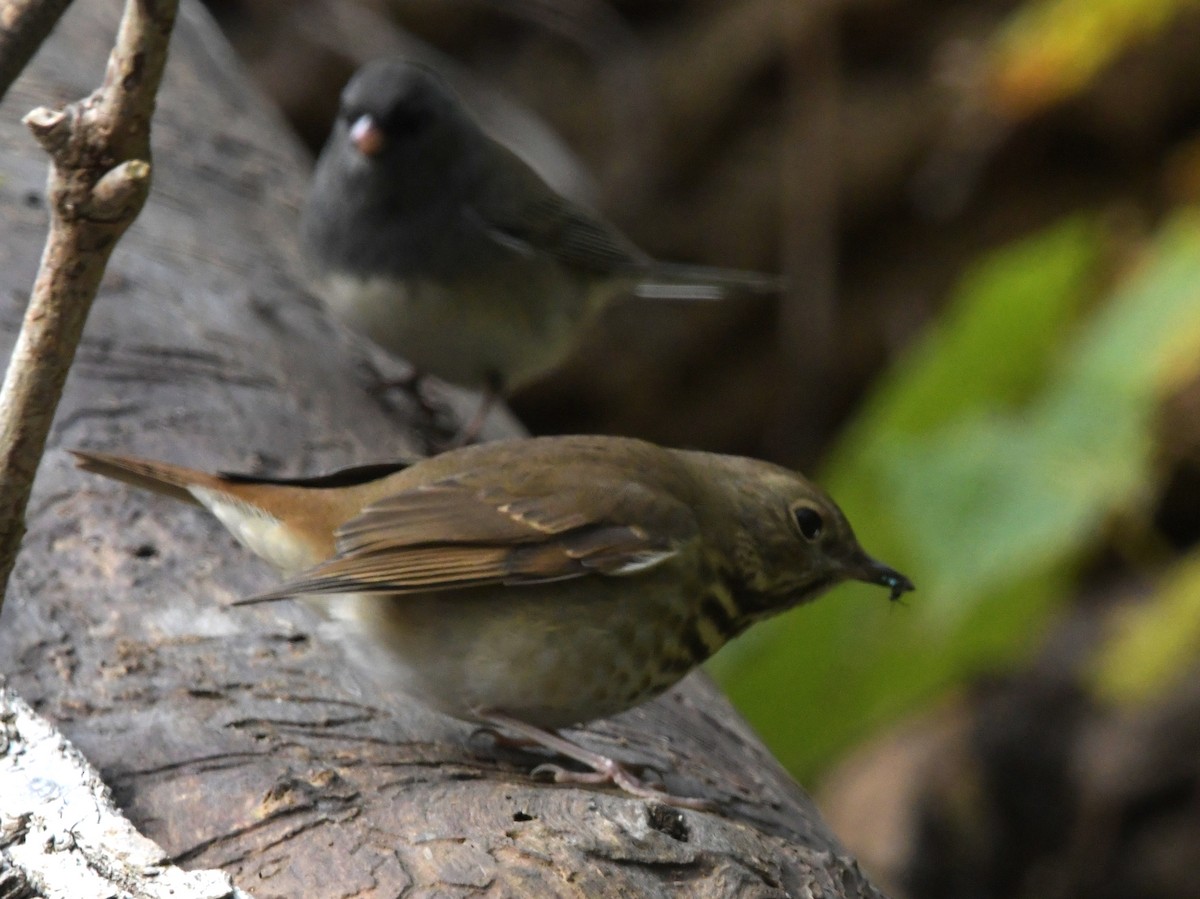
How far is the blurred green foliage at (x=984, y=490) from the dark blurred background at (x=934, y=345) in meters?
0.01

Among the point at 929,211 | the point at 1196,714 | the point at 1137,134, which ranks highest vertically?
the point at 1137,134

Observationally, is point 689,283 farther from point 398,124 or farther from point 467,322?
point 398,124

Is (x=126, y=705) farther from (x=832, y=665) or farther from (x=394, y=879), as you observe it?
(x=832, y=665)

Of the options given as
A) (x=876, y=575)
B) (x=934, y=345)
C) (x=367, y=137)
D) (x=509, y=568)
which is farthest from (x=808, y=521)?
(x=934, y=345)

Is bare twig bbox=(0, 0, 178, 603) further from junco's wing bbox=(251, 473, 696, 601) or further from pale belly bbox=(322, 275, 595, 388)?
pale belly bbox=(322, 275, 595, 388)

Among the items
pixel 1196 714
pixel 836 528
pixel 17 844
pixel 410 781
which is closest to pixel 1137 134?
pixel 1196 714

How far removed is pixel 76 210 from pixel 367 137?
226cm

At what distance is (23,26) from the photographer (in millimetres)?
2402

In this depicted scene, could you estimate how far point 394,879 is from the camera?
2.02 m

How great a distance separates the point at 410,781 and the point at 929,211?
17.8 feet

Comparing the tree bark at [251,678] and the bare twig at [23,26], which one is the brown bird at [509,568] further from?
the bare twig at [23,26]

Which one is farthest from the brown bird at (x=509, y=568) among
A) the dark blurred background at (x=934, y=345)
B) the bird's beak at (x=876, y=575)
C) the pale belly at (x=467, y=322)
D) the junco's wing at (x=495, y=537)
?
the dark blurred background at (x=934, y=345)

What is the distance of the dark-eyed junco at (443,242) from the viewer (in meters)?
4.00

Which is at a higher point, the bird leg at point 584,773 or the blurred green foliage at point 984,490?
the bird leg at point 584,773
